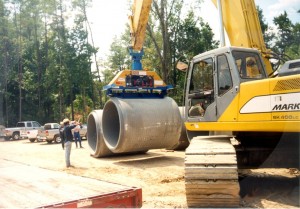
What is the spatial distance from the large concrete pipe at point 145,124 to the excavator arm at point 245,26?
5.25 meters

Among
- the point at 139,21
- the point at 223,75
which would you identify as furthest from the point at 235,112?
the point at 139,21

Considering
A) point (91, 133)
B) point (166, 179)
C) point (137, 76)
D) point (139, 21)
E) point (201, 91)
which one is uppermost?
point (139, 21)

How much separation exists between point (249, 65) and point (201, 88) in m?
1.13

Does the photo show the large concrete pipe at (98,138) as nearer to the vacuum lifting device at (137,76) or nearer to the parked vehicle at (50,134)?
the vacuum lifting device at (137,76)

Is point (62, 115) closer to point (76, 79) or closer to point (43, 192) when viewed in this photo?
point (76, 79)

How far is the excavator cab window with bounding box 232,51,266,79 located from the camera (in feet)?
23.7

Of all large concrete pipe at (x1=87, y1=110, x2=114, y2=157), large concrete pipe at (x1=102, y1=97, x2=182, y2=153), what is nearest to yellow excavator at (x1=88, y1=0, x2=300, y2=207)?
large concrete pipe at (x1=102, y1=97, x2=182, y2=153)

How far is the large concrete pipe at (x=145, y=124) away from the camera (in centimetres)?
1270

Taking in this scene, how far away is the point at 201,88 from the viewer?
7.84 meters

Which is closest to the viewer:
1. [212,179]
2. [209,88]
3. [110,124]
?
[212,179]

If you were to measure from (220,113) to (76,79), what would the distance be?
4016 centimetres

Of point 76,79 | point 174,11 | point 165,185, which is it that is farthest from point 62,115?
point 165,185

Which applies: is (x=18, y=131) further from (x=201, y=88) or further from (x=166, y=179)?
(x=201, y=88)

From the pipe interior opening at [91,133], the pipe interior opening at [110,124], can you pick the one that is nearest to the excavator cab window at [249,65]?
the pipe interior opening at [110,124]
